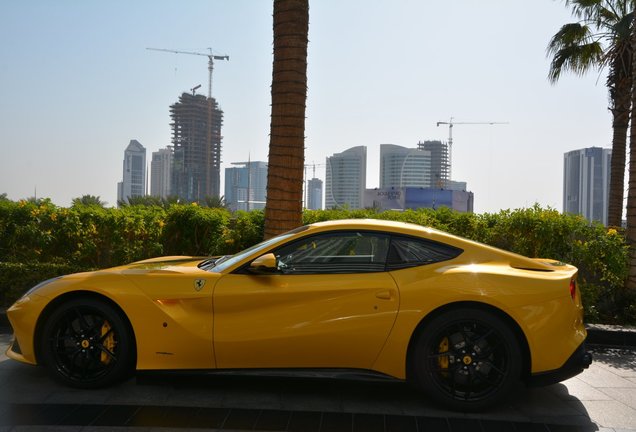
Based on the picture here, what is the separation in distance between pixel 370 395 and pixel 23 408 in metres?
2.46

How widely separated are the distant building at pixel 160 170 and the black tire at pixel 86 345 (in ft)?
325

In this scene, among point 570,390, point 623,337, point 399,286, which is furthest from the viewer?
point 623,337

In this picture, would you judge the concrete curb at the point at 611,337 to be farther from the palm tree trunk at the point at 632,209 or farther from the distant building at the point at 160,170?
the distant building at the point at 160,170

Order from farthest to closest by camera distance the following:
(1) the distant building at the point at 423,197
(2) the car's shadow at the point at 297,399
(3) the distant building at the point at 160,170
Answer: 1. (3) the distant building at the point at 160,170
2. (1) the distant building at the point at 423,197
3. (2) the car's shadow at the point at 297,399

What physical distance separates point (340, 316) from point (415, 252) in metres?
0.74

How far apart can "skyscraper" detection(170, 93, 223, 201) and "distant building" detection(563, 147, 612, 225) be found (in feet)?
196

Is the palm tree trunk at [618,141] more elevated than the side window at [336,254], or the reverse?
the palm tree trunk at [618,141]

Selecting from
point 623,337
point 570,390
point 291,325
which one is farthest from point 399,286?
point 623,337

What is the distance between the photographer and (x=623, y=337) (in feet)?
19.6

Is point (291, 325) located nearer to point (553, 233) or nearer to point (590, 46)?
point (553, 233)

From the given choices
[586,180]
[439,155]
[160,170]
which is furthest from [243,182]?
[586,180]

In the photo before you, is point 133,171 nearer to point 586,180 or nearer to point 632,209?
point 586,180

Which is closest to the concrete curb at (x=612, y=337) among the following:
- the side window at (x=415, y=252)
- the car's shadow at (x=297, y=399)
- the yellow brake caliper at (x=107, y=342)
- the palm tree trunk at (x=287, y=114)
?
the car's shadow at (x=297, y=399)

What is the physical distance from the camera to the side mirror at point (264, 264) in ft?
12.5
